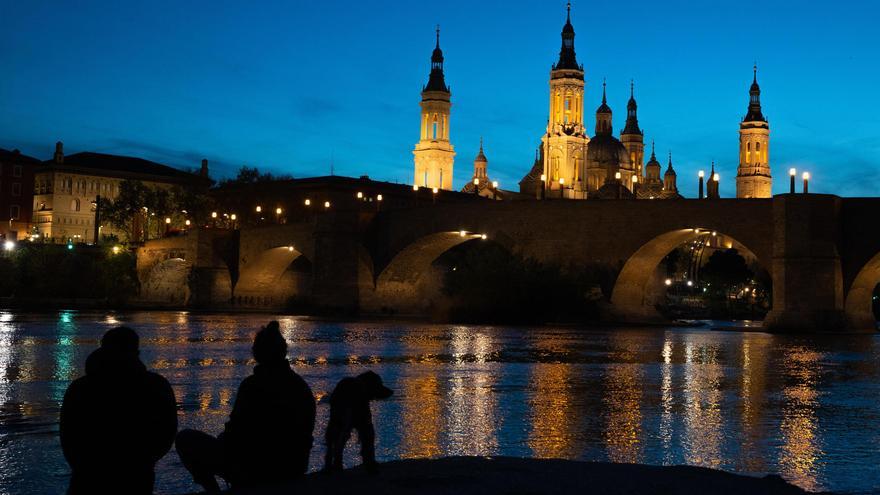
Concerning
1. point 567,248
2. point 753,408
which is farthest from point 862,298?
point 753,408

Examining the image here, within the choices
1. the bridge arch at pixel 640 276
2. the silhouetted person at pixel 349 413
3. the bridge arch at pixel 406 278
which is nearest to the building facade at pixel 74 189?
the bridge arch at pixel 406 278

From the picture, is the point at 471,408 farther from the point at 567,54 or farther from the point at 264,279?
the point at 567,54

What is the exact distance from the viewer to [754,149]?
437ft

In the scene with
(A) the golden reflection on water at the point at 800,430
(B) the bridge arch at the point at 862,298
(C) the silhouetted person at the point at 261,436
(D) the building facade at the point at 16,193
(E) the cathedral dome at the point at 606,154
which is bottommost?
(A) the golden reflection on water at the point at 800,430

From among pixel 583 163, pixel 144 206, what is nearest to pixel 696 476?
pixel 144 206

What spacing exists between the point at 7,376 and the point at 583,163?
103655 millimetres

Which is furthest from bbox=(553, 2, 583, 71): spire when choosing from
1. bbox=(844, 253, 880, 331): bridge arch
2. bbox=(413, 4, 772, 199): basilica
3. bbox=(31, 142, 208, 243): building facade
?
bbox=(844, 253, 880, 331): bridge arch

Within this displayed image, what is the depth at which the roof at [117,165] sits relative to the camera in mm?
117562

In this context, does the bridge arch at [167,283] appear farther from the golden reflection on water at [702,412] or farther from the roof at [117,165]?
the golden reflection on water at [702,412]

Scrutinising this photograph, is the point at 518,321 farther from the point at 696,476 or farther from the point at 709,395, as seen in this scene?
the point at 696,476

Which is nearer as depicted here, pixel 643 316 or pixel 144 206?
pixel 643 316

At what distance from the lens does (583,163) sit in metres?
120

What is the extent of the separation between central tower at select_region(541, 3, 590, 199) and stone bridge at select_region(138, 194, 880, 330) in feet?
Answer: 141

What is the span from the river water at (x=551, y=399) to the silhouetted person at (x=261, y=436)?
150 cm
